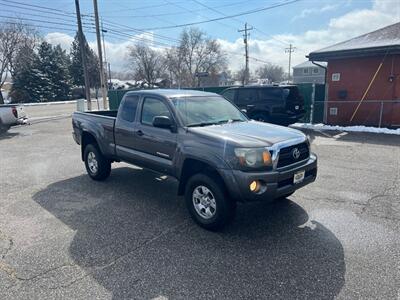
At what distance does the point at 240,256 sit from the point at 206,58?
238ft

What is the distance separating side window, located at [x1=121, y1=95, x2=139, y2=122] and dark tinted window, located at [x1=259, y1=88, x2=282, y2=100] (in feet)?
23.2

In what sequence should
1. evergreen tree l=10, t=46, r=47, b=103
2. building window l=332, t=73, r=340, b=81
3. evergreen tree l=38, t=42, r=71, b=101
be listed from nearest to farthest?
building window l=332, t=73, r=340, b=81, evergreen tree l=10, t=46, r=47, b=103, evergreen tree l=38, t=42, r=71, b=101

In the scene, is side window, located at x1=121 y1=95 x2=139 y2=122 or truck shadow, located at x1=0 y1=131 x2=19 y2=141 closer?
side window, located at x1=121 y1=95 x2=139 y2=122

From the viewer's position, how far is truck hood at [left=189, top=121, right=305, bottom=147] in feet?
12.2

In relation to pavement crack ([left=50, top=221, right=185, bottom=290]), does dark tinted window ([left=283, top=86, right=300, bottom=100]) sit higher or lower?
higher

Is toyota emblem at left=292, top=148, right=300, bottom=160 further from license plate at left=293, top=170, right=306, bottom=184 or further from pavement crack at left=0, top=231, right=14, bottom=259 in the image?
Result: pavement crack at left=0, top=231, right=14, bottom=259

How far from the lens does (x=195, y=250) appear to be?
11.7 ft

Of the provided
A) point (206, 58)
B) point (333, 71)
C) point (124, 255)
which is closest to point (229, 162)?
point (124, 255)

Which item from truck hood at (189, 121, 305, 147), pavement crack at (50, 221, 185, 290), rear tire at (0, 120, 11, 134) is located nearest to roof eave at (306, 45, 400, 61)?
truck hood at (189, 121, 305, 147)

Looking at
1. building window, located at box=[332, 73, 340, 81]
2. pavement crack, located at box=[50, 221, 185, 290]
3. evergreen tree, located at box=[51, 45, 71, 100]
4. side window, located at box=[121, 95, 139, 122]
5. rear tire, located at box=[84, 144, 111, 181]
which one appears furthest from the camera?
evergreen tree, located at box=[51, 45, 71, 100]

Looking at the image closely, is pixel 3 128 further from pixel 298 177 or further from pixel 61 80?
pixel 61 80

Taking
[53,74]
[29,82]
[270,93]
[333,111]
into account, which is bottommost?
[333,111]

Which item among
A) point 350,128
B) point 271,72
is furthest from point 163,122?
point 271,72

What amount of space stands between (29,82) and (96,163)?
154ft
